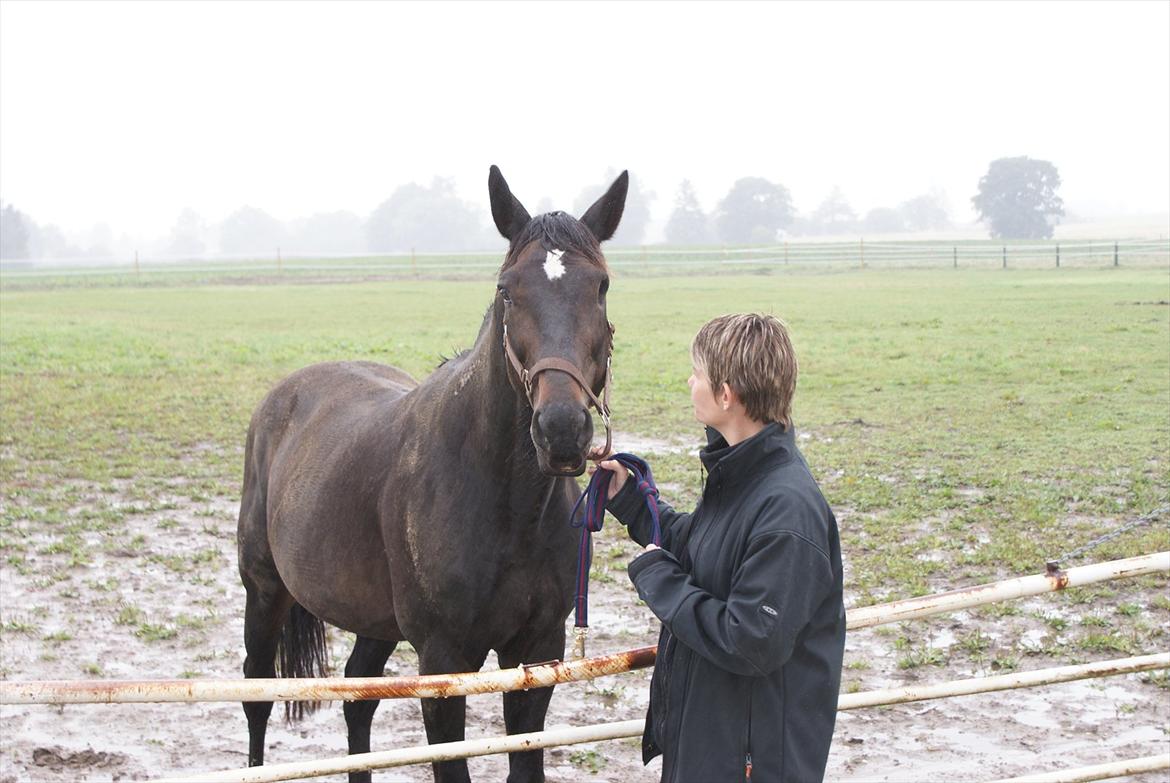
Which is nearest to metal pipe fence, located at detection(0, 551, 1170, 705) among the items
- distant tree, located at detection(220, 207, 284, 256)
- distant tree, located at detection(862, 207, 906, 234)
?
distant tree, located at detection(862, 207, 906, 234)

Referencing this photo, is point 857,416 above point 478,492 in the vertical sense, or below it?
below

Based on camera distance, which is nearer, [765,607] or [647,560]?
[765,607]

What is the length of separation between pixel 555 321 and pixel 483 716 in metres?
2.97

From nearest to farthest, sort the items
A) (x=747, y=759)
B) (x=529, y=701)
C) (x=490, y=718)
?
(x=747, y=759) → (x=529, y=701) → (x=490, y=718)

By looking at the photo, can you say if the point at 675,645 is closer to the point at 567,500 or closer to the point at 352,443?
the point at 567,500

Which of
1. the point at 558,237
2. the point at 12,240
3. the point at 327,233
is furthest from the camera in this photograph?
the point at 327,233

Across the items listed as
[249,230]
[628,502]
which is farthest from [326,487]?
[249,230]

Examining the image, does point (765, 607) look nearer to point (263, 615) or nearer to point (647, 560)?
point (647, 560)

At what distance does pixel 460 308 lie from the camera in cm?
2877

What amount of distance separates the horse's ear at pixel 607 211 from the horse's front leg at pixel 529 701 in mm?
1299

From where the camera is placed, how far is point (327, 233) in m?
194

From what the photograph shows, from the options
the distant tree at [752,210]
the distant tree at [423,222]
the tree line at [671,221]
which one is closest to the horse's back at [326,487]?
the tree line at [671,221]

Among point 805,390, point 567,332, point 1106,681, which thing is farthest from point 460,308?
point 567,332

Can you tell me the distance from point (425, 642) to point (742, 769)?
1638 mm
